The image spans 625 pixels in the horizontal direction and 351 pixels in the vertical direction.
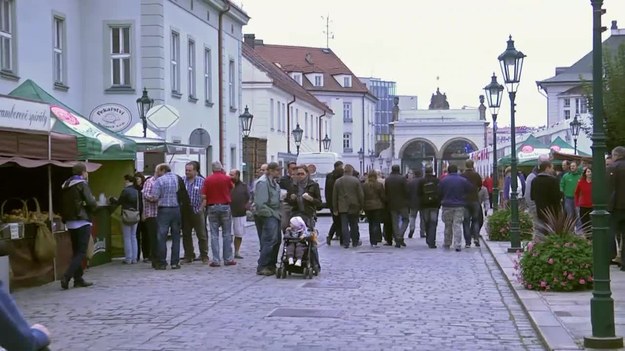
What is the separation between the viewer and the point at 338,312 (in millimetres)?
11531

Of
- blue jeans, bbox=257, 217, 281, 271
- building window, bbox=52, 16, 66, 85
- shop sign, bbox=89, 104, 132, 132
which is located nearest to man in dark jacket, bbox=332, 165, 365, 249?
shop sign, bbox=89, 104, 132, 132

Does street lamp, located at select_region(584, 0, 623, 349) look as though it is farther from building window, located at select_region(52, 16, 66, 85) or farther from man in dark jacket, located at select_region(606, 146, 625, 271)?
building window, located at select_region(52, 16, 66, 85)

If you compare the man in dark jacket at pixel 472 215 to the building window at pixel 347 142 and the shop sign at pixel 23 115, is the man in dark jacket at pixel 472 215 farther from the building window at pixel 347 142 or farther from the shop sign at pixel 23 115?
the building window at pixel 347 142

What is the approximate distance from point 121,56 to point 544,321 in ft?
70.5

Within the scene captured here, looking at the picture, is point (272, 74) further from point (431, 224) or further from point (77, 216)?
point (77, 216)

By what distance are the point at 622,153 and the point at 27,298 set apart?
859 centimetres

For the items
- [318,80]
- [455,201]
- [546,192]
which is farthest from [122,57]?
[318,80]

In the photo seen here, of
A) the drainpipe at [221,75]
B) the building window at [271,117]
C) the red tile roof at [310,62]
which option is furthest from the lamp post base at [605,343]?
the red tile roof at [310,62]

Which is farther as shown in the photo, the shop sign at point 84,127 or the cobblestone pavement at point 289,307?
the shop sign at point 84,127

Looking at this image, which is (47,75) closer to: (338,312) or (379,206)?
(379,206)

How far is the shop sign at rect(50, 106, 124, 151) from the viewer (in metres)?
16.3

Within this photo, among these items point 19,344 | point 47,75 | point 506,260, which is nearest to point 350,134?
point 47,75

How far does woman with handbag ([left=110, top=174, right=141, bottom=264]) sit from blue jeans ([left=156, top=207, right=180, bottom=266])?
75 cm

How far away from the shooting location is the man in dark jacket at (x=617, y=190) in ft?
47.2
